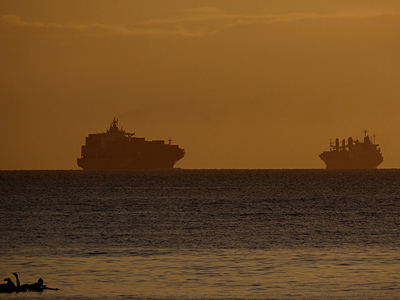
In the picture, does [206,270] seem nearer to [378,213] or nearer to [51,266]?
[51,266]

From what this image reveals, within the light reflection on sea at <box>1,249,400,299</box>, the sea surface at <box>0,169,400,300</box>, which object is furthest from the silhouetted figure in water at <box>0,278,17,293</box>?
the light reflection on sea at <box>1,249,400,299</box>

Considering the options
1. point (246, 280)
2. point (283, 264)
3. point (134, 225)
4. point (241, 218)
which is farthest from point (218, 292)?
point (241, 218)

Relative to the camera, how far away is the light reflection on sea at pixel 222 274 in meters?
32.7

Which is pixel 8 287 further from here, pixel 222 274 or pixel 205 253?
pixel 205 253

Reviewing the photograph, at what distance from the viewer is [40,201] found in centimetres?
10188

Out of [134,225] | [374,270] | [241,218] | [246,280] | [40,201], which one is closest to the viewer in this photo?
[246,280]

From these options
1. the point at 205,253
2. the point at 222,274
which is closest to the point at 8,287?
the point at 222,274

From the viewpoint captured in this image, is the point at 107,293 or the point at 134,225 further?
the point at 134,225

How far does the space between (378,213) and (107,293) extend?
48621 mm

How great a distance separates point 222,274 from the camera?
36750mm

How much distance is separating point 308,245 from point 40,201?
5778cm

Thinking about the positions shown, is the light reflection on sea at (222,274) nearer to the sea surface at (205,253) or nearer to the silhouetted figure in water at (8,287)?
the sea surface at (205,253)

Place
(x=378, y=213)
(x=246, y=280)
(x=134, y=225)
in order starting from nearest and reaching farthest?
1. (x=246, y=280)
2. (x=134, y=225)
3. (x=378, y=213)

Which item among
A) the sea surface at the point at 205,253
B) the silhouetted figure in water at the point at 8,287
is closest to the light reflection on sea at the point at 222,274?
the sea surface at the point at 205,253
